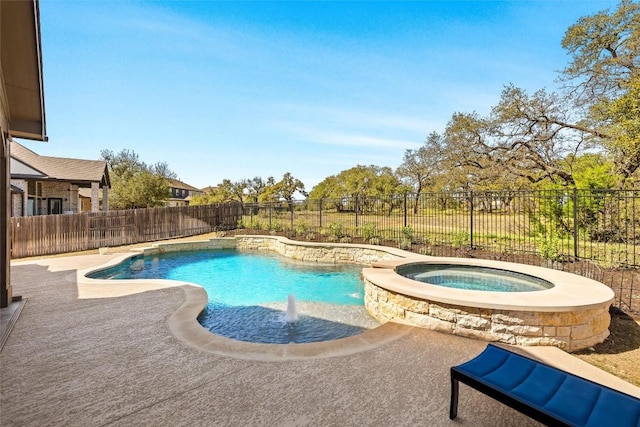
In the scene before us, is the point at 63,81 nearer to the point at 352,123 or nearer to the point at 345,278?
the point at 345,278

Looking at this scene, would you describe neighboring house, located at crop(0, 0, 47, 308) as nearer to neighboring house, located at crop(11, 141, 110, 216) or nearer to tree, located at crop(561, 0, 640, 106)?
neighboring house, located at crop(11, 141, 110, 216)

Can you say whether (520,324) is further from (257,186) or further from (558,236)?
(257,186)

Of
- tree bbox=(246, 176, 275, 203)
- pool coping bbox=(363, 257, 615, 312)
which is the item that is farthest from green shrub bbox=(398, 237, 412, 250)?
tree bbox=(246, 176, 275, 203)

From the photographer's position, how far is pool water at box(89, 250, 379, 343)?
5070 mm

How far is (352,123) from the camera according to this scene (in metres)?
17.3

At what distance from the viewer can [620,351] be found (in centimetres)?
365

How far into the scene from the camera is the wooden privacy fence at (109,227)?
11062 mm

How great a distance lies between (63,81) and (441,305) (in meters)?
13.8

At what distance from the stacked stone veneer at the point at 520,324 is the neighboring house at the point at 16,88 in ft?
19.8

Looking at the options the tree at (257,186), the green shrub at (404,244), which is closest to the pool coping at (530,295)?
the green shrub at (404,244)

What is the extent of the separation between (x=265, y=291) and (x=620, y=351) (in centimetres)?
662

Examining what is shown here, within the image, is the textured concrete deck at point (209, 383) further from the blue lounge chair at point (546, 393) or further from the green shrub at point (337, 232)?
the green shrub at point (337, 232)

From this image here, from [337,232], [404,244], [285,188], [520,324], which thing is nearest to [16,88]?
[520,324]

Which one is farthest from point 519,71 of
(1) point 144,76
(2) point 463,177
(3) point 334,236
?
(1) point 144,76
